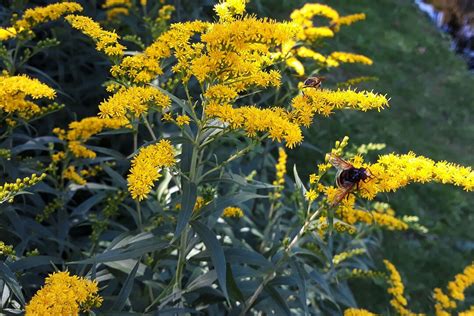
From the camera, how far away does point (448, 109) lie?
883 cm

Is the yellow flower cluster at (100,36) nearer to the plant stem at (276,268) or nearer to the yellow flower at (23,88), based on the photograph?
the yellow flower at (23,88)

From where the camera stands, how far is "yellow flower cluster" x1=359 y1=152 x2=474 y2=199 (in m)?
2.32

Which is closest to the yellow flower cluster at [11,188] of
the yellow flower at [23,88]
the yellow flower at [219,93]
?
the yellow flower at [23,88]

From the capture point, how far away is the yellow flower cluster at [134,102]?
2.28 m

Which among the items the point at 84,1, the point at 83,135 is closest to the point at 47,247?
the point at 83,135

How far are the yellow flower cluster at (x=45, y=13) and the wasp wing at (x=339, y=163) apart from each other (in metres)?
1.61

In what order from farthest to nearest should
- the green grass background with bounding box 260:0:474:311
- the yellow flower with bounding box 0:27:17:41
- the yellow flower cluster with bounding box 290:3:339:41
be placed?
the green grass background with bounding box 260:0:474:311 → the yellow flower cluster with bounding box 290:3:339:41 → the yellow flower with bounding box 0:27:17:41

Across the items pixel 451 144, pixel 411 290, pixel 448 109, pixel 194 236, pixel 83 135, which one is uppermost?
pixel 448 109

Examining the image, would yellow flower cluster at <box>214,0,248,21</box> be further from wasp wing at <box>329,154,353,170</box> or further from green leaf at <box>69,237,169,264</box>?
green leaf at <box>69,237,169,264</box>

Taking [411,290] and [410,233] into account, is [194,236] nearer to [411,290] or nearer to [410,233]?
[411,290]

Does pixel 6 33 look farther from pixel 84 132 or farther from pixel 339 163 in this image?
pixel 339 163

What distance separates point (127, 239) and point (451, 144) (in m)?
6.65

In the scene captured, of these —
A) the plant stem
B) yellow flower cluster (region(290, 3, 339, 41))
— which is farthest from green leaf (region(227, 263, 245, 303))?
yellow flower cluster (region(290, 3, 339, 41))

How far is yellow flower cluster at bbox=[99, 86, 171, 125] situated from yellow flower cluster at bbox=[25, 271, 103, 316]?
2.27 ft
